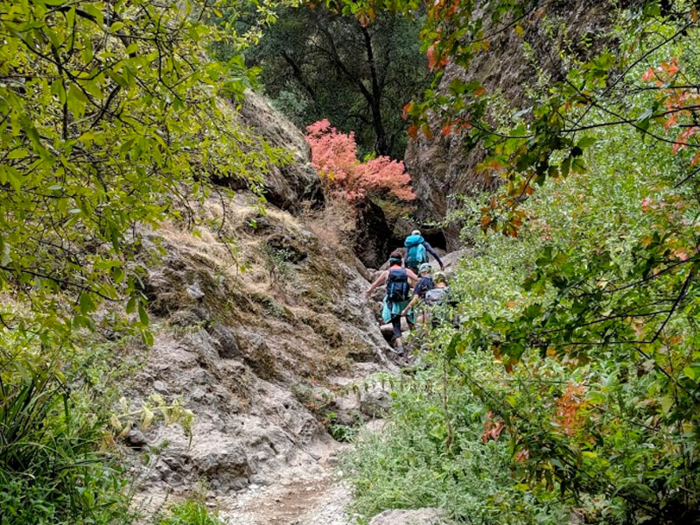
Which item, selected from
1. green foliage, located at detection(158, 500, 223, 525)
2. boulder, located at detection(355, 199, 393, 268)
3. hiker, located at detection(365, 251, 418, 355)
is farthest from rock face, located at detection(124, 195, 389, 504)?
boulder, located at detection(355, 199, 393, 268)

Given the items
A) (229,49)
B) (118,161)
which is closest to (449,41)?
(118,161)

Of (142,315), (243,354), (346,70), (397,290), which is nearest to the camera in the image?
(142,315)

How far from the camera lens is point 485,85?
15.9 m

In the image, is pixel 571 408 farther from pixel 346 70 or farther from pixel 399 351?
pixel 346 70

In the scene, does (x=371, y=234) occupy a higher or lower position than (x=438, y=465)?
higher

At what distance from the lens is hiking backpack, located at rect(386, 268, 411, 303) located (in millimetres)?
10609

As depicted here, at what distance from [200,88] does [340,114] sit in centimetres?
2464

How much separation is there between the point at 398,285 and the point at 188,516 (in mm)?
7225

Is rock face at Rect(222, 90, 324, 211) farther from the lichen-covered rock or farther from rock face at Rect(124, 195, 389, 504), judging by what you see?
rock face at Rect(124, 195, 389, 504)

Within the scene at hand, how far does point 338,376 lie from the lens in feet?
31.8

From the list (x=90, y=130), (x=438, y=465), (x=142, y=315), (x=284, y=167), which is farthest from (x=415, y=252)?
(x=142, y=315)

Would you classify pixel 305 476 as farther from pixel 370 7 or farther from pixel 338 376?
pixel 370 7

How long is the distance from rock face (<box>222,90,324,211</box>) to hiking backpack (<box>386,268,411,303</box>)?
466cm

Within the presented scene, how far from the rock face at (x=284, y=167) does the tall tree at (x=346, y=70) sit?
6.64m
